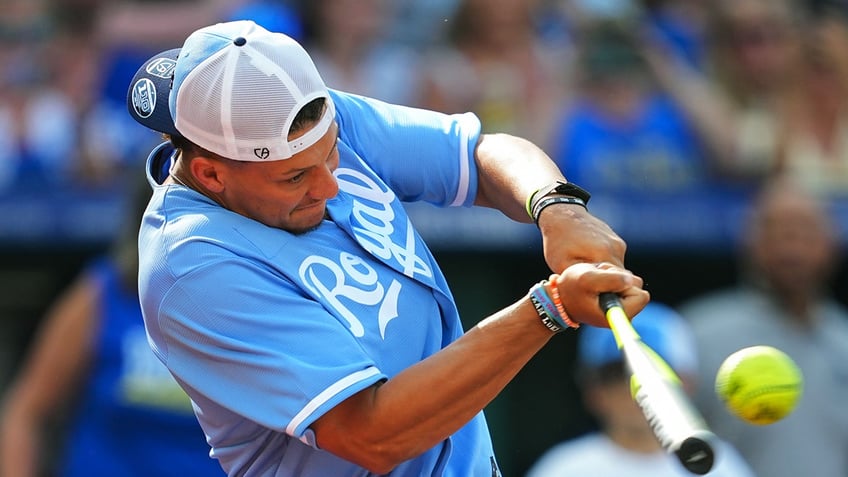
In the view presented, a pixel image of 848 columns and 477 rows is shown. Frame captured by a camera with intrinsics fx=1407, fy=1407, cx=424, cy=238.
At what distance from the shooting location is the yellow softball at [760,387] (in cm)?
297

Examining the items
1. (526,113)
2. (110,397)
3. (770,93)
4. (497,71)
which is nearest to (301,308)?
(110,397)

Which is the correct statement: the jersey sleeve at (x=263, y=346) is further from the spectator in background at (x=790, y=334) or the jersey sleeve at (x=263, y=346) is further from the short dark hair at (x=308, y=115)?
the spectator in background at (x=790, y=334)

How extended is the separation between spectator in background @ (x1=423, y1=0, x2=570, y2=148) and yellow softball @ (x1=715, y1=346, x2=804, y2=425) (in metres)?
3.46

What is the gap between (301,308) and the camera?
111 inches

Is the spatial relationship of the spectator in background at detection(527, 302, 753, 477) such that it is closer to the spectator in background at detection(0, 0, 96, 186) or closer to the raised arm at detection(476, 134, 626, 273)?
the raised arm at detection(476, 134, 626, 273)

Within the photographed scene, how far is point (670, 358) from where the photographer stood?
5.38m

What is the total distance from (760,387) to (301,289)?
99 centimetres

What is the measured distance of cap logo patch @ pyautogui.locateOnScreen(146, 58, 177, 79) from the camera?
2.94 metres

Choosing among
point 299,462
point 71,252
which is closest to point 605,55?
point 71,252

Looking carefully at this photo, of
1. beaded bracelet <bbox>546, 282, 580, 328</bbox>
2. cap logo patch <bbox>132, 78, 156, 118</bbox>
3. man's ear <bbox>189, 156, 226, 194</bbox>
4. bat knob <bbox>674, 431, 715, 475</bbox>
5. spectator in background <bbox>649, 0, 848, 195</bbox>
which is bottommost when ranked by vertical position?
man's ear <bbox>189, 156, 226, 194</bbox>

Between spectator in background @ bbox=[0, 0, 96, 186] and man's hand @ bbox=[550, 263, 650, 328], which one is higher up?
man's hand @ bbox=[550, 263, 650, 328]

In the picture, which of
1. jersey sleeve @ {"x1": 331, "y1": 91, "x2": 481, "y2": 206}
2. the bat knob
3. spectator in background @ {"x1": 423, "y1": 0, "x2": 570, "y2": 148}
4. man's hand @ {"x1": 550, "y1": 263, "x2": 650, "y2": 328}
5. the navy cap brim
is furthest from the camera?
spectator in background @ {"x1": 423, "y1": 0, "x2": 570, "y2": 148}

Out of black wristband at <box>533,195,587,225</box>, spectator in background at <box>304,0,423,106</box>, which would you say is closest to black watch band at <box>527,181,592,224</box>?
black wristband at <box>533,195,587,225</box>

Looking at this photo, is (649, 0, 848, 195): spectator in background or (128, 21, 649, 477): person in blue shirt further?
(649, 0, 848, 195): spectator in background
